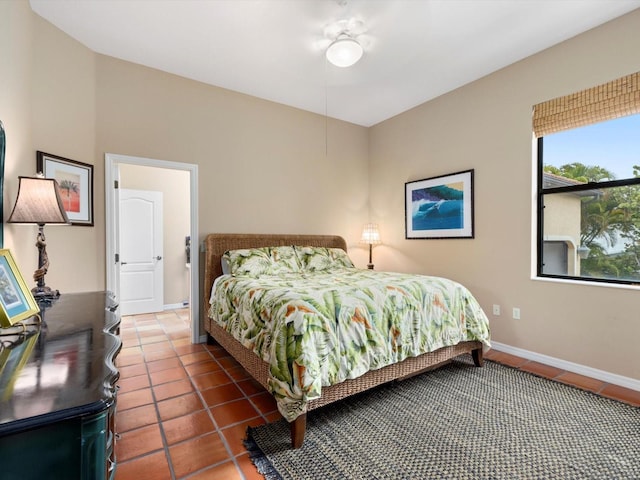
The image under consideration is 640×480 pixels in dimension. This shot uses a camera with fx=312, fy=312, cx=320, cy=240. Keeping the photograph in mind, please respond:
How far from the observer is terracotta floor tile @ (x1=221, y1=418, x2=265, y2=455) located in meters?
1.78

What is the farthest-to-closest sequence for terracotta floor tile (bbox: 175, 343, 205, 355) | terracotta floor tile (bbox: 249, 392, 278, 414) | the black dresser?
terracotta floor tile (bbox: 175, 343, 205, 355), terracotta floor tile (bbox: 249, 392, 278, 414), the black dresser

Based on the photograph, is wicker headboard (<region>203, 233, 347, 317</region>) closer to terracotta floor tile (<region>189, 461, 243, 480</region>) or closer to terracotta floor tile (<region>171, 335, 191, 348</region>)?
terracotta floor tile (<region>171, 335, 191, 348</region>)

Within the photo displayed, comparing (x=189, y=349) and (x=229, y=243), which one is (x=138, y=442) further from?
(x=229, y=243)

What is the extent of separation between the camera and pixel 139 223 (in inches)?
189

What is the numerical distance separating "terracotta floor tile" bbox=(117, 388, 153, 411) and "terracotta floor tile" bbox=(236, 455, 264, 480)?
3.24 feet

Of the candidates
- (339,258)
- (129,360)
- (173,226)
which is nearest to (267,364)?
(129,360)

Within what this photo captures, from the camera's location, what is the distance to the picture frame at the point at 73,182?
8.09 ft

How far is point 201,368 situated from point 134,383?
53cm

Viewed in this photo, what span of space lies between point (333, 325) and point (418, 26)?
8.10ft

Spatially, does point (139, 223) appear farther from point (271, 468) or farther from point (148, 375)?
point (271, 468)

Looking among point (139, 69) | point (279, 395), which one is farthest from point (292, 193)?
point (279, 395)

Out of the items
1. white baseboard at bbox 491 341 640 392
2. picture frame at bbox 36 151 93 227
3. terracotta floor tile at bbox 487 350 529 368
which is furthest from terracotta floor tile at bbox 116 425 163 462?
white baseboard at bbox 491 341 640 392

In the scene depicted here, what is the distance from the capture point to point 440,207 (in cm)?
381

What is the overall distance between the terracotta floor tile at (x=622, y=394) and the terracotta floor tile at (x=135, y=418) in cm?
325
